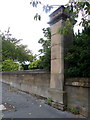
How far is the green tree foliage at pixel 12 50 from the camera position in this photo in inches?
808

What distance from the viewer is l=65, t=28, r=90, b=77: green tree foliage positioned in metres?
4.62

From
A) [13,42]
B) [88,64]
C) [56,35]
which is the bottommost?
[88,64]

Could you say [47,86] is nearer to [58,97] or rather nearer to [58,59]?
[58,97]

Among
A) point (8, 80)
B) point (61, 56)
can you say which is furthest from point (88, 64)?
point (8, 80)

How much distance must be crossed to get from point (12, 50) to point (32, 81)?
1421 centimetres

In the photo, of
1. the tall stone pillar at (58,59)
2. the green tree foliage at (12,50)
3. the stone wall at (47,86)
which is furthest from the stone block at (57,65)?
the green tree foliage at (12,50)

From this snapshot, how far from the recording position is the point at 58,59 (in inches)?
218

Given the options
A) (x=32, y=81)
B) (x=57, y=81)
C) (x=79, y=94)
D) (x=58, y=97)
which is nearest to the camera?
(x=79, y=94)

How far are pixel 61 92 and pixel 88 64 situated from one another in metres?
1.31

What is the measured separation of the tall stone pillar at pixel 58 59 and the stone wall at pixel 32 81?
778mm

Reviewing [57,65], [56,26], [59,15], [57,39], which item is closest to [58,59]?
[57,65]

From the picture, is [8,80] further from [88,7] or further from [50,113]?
[88,7]

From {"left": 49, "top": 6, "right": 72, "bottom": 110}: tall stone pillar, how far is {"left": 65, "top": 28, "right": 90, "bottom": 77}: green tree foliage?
23cm

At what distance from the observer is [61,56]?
5.43 m
